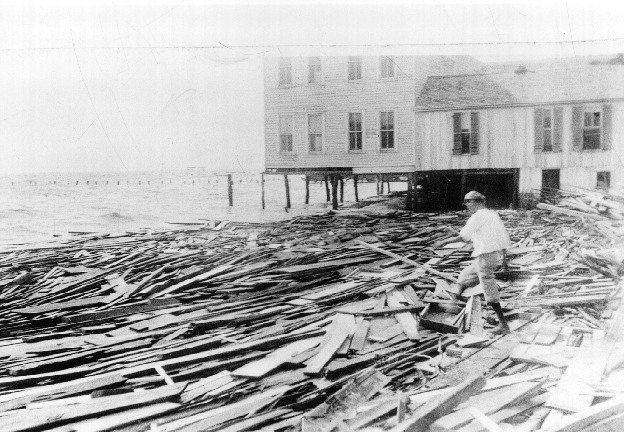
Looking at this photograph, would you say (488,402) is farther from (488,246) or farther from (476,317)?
(488,246)

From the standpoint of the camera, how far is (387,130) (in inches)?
740

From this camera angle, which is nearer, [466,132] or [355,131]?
[466,132]

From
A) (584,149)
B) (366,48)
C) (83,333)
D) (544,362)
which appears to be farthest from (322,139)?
(544,362)

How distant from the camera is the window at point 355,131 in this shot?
1866 cm

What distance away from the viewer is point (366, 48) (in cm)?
787

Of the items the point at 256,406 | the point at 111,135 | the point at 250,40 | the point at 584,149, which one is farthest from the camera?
the point at 584,149

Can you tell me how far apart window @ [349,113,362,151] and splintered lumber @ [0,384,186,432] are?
14.4 m

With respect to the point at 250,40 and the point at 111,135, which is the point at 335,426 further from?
the point at 111,135

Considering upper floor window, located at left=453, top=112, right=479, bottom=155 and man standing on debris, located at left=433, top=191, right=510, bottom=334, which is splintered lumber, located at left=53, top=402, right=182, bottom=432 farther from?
upper floor window, located at left=453, top=112, right=479, bottom=155

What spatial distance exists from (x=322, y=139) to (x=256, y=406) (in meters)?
14.4

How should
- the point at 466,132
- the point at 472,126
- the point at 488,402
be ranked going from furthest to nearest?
the point at 466,132 < the point at 472,126 < the point at 488,402

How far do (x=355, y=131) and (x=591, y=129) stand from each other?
314 inches

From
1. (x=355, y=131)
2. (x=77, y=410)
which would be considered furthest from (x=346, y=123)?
(x=77, y=410)

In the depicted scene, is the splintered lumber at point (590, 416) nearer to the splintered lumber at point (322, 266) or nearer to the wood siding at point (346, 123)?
the splintered lumber at point (322, 266)
